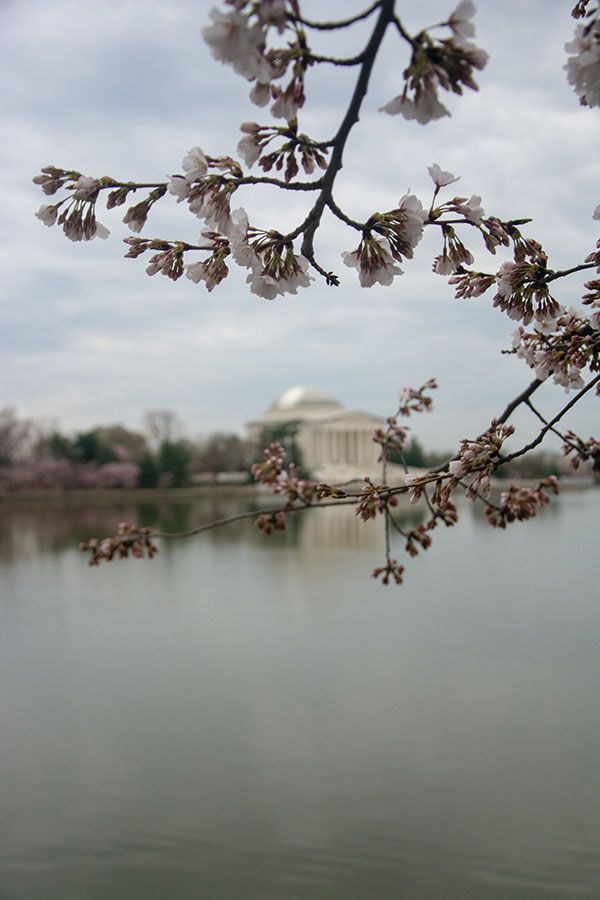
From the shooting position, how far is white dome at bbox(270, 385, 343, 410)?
72.1m

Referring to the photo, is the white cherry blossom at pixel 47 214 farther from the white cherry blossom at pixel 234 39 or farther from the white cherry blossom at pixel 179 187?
the white cherry blossom at pixel 234 39

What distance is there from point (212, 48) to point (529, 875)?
5112mm

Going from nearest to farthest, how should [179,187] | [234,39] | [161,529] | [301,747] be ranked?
1. [234,39]
2. [179,187]
3. [301,747]
4. [161,529]

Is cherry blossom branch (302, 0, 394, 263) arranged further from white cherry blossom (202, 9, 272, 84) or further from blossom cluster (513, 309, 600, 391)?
blossom cluster (513, 309, 600, 391)

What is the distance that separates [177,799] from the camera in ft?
19.5

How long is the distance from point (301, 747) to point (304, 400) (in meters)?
65.8

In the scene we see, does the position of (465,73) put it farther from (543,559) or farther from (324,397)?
(324,397)

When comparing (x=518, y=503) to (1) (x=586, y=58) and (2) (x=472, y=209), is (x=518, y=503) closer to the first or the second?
(2) (x=472, y=209)

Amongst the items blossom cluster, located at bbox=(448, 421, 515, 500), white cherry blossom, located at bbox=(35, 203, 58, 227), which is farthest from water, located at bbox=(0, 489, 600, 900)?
white cherry blossom, located at bbox=(35, 203, 58, 227)

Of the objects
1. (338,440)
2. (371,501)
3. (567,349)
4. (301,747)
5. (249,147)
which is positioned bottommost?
(301,747)

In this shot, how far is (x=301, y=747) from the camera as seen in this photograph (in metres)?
6.90

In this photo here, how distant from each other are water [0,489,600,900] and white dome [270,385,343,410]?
57.8 m

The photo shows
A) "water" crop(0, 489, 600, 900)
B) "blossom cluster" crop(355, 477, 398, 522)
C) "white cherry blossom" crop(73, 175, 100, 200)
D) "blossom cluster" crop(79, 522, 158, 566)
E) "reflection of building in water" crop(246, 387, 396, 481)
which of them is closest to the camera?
"white cherry blossom" crop(73, 175, 100, 200)

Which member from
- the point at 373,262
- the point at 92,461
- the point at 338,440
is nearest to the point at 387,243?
the point at 373,262
